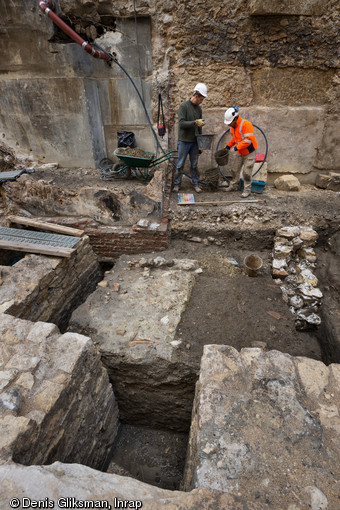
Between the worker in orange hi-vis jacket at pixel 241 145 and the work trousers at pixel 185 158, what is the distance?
2.25 ft

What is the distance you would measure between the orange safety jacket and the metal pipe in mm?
3067

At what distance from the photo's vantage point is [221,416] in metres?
1.64

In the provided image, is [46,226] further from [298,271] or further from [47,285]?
[298,271]

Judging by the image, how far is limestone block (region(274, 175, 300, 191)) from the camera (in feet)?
18.0

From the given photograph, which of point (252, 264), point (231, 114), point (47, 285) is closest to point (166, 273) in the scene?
point (252, 264)

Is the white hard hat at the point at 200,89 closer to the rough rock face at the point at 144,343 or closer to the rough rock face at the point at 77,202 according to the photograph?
the rough rock face at the point at 77,202

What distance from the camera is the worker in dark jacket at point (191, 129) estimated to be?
462 centimetres

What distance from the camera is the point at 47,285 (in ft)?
11.3

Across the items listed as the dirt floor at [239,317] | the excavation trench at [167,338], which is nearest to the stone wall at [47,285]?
the excavation trench at [167,338]

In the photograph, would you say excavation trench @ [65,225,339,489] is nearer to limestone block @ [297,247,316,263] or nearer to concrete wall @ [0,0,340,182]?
limestone block @ [297,247,316,263]

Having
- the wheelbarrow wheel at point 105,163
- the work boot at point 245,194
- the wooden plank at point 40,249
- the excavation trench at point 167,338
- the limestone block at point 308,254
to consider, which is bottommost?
the excavation trench at point 167,338

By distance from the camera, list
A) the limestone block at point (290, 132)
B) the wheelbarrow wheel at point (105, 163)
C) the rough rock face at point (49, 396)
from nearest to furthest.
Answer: the rough rock face at point (49, 396) → the limestone block at point (290, 132) → the wheelbarrow wheel at point (105, 163)

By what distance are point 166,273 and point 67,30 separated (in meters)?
4.87

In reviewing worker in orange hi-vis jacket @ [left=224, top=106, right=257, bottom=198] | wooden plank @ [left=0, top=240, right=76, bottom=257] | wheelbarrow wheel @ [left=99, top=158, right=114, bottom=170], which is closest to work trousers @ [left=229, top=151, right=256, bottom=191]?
worker in orange hi-vis jacket @ [left=224, top=106, right=257, bottom=198]
